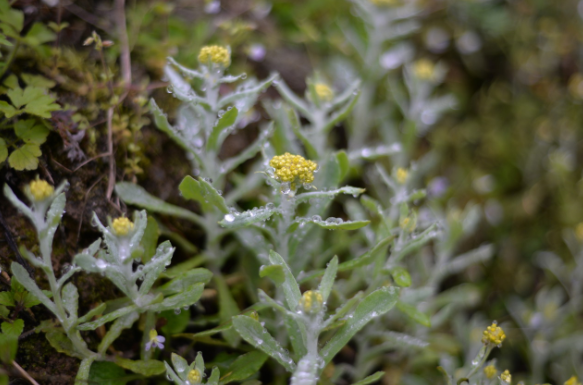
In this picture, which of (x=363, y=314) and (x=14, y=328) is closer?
(x=14, y=328)

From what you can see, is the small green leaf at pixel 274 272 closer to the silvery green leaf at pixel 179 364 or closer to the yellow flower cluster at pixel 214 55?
the silvery green leaf at pixel 179 364

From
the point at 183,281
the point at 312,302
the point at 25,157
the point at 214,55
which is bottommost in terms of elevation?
the point at 183,281

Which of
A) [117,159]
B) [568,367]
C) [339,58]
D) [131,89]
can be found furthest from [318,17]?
[568,367]

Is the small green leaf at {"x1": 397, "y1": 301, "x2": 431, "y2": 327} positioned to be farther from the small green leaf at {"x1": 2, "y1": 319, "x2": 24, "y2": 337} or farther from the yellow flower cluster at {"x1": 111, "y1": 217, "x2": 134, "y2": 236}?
the small green leaf at {"x1": 2, "y1": 319, "x2": 24, "y2": 337}

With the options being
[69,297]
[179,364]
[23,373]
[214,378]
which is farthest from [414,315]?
[23,373]

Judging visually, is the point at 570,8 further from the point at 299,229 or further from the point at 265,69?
the point at 299,229

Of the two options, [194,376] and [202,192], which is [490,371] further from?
[202,192]

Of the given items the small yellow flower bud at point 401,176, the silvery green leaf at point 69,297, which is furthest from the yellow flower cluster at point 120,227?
the small yellow flower bud at point 401,176
